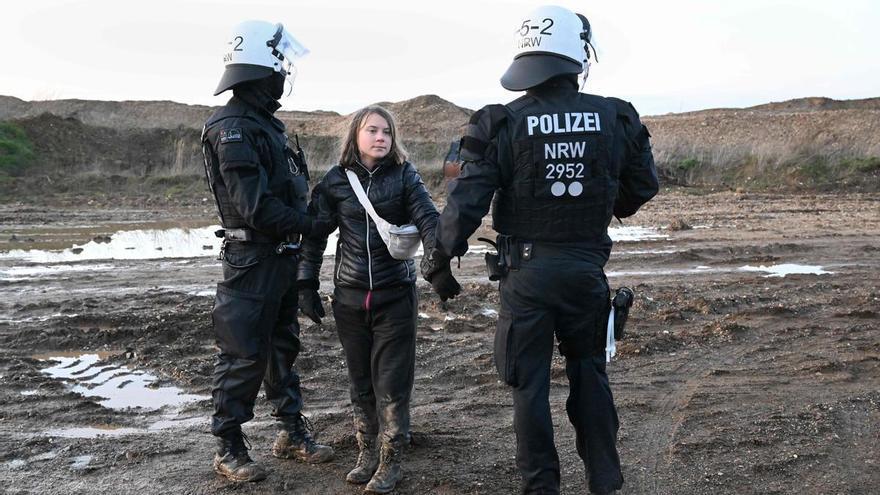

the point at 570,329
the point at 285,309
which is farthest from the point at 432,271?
the point at 285,309

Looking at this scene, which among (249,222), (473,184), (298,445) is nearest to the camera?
(473,184)

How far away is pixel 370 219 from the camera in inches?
190

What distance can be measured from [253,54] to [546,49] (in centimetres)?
167

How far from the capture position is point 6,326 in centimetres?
900

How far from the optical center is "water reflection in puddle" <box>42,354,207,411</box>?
674cm

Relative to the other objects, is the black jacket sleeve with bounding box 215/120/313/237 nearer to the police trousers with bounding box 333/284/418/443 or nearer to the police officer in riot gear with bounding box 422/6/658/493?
the police trousers with bounding box 333/284/418/443

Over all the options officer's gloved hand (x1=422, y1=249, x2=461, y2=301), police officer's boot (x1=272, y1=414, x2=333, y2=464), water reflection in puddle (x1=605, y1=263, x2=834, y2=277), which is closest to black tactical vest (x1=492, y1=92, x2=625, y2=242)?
officer's gloved hand (x1=422, y1=249, x2=461, y2=301)

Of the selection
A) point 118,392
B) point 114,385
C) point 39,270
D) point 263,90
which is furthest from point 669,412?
point 39,270

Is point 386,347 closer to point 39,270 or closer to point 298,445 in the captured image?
point 298,445

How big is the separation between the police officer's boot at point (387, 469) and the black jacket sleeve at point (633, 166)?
1732mm

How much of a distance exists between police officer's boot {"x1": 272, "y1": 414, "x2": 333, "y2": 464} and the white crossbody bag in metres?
1.30

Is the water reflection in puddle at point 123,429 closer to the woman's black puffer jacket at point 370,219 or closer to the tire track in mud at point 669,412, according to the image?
the woman's black puffer jacket at point 370,219

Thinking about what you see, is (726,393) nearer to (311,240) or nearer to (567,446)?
(567,446)

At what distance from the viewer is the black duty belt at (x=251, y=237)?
4938mm
